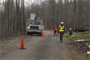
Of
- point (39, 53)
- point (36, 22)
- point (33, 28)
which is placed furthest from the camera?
point (36, 22)

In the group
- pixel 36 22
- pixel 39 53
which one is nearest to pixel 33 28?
pixel 36 22

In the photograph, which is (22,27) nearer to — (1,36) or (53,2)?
(1,36)

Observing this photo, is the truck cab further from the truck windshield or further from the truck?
the truck windshield

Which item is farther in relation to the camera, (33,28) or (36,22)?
(36,22)

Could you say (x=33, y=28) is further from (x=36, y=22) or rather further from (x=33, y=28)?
(x=36, y=22)

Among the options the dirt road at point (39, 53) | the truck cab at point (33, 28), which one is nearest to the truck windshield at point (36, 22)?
the truck cab at point (33, 28)

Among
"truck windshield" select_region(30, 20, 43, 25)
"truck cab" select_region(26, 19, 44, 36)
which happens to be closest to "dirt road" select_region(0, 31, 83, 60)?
"truck cab" select_region(26, 19, 44, 36)

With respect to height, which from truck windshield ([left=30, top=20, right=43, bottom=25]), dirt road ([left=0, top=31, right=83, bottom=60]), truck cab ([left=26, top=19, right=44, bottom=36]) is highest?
truck windshield ([left=30, top=20, right=43, bottom=25])

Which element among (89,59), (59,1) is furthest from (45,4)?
(89,59)

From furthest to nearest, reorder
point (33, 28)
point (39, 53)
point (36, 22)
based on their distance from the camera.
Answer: point (36, 22) → point (33, 28) → point (39, 53)

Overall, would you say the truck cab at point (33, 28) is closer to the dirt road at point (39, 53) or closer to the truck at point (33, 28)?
the truck at point (33, 28)

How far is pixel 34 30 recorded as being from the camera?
21.1 meters

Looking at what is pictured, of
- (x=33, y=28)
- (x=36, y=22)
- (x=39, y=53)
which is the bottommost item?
(x=39, y=53)

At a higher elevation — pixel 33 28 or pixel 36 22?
pixel 36 22
